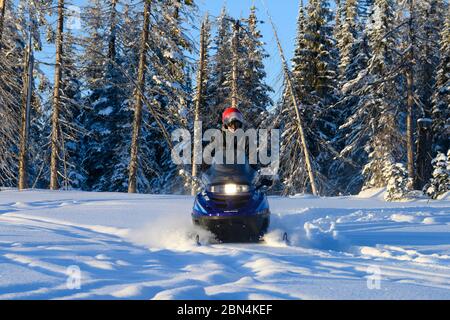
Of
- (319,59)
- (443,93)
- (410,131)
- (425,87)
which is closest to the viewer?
(410,131)

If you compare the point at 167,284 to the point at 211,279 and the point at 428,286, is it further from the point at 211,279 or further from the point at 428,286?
the point at 428,286

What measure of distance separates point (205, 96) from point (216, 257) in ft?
76.8

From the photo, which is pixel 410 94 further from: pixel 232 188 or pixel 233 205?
pixel 233 205

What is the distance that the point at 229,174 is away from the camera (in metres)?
7.12

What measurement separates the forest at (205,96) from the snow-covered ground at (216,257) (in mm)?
6824

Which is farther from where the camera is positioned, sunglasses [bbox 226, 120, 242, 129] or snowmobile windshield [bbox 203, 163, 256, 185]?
sunglasses [bbox 226, 120, 242, 129]

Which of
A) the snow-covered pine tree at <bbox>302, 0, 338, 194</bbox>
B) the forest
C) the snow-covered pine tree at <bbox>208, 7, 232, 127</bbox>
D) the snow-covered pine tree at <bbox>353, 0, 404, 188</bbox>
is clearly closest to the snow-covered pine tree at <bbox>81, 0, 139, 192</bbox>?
the forest

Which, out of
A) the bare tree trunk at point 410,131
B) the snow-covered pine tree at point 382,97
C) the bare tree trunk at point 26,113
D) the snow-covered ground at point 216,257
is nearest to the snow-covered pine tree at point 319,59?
the snow-covered pine tree at point 382,97

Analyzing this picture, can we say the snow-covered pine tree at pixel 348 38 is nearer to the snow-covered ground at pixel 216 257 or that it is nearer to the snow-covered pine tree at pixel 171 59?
the snow-covered pine tree at pixel 171 59

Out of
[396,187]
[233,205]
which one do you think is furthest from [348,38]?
[233,205]

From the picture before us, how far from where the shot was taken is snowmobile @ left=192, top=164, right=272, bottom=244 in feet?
22.4

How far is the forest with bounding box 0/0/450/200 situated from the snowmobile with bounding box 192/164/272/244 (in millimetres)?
8202

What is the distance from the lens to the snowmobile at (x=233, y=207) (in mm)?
6820

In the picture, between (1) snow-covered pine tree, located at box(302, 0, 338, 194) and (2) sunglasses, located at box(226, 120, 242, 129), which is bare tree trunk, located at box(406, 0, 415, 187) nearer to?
(1) snow-covered pine tree, located at box(302, 0, 338, 194)
